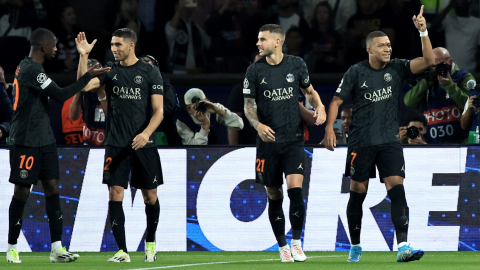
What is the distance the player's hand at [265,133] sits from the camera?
657cm

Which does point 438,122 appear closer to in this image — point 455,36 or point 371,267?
point 455,36

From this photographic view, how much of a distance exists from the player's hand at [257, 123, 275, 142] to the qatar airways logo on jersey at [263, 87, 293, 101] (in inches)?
13.9

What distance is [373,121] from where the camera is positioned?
686 centimetres

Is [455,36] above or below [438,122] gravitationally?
above

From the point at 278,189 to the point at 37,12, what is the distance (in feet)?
21.1

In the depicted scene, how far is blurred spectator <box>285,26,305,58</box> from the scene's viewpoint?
11477mm

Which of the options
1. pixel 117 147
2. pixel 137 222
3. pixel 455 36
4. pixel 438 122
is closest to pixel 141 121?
pixel 117 147

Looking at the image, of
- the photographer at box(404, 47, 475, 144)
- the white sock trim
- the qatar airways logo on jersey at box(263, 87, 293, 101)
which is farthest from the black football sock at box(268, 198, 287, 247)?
the photographer at box(404, 47, 475, 144)

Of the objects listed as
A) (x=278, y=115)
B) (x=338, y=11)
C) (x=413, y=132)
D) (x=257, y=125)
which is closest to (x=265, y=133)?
(x=257, y=125)

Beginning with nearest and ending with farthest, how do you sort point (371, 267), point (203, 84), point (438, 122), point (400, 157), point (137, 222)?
point (371, 267), point (400, 157), point (137, 222), point (438, 122), point (203, 84)

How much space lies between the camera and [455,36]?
37.8ft

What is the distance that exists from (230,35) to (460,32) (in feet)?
11.5

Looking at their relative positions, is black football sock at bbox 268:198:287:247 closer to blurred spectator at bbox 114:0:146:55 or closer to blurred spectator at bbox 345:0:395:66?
blurred spectator at bbox 345:0:395:66

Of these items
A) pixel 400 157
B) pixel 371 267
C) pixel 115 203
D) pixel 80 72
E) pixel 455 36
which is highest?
pixel 455 36
